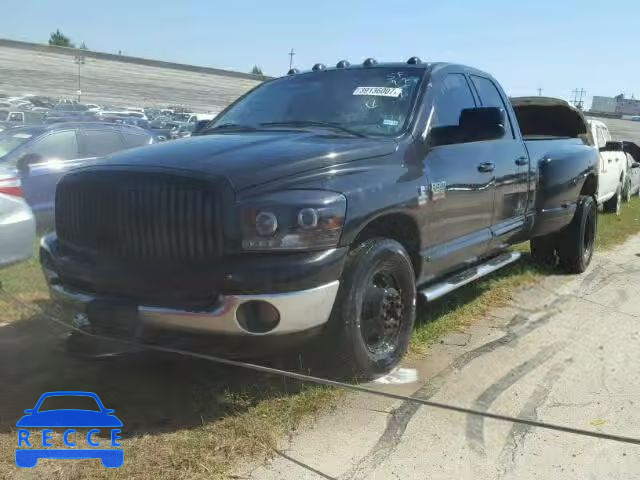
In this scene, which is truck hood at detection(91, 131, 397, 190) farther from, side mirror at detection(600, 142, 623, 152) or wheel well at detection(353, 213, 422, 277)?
side mirror at detection(600, 142, 623, 152)

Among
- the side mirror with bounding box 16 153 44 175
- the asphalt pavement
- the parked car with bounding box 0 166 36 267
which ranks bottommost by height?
the asphalt pavement

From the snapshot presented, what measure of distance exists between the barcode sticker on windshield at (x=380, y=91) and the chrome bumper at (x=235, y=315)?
170 centimetres

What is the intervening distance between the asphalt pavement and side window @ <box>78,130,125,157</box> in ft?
21.4

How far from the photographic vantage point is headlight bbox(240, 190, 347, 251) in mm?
3201

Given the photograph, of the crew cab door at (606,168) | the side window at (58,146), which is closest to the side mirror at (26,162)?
the side window at (58,146)

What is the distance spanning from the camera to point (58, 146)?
361 inches

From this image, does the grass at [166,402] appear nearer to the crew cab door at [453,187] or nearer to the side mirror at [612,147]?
the crew cab door at [453,187]

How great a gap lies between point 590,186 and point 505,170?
8.76 ft

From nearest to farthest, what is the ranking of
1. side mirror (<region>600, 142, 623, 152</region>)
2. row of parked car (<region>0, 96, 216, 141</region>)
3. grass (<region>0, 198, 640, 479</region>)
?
1. grass (<region>0, 198, 640, 479</region>)
2. side mirror (<region>600, 142, 623, 152</region>)
3. row of parked car (<region>0, 96, 216, 141</region>)

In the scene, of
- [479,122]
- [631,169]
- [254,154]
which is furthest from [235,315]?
[631,169]

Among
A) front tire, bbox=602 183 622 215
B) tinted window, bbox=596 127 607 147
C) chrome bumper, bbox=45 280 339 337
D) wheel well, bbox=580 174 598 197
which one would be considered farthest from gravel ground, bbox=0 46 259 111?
chrome bumper, bbox=45 280 339 337

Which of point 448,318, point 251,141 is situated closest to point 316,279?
point 251,141

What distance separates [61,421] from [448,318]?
3063 millimetres

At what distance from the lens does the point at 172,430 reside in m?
3.23
